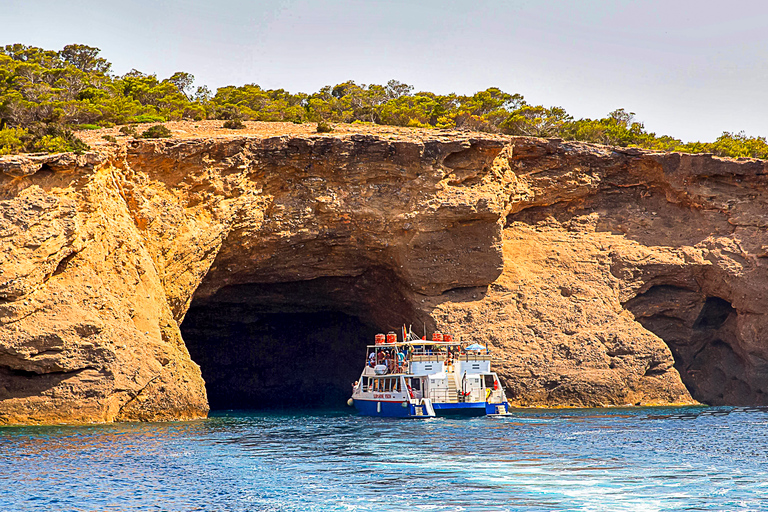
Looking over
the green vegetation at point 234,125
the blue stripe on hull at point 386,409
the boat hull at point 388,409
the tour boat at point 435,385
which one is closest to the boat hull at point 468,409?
the tour boat at point 435,385

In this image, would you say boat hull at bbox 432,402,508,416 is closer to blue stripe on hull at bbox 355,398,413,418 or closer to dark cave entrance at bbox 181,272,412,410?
blue stripe on hull at bbox 355,398,413,418

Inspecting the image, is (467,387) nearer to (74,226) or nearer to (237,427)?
(237,427)

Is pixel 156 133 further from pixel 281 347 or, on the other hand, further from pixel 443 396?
pixel 281 347

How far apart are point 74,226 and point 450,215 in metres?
18.9

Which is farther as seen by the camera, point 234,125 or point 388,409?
point 234,125

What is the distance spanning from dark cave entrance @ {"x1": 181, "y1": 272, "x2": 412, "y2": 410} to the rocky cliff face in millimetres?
552

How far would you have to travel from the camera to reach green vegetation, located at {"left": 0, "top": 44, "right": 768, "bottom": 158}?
4734 cm

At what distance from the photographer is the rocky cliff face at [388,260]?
109ft

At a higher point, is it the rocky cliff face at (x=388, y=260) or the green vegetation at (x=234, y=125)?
the green vegetation at (x=234, y=125)

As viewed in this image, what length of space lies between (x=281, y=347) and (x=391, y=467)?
120ft

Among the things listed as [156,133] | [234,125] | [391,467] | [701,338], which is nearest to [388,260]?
[234,125]

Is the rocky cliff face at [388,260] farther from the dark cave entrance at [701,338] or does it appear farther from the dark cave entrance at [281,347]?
the dark cave entrance at [281,347]

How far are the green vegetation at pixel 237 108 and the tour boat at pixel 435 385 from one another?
46.9 ft

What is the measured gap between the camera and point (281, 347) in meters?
59.6
